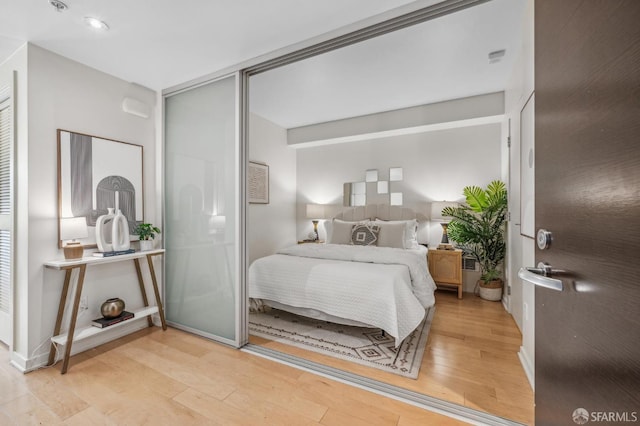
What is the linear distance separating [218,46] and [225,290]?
2.05m

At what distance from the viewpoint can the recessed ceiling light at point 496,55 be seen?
2754 millimetres

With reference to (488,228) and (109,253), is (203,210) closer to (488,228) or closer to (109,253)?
(109,253)

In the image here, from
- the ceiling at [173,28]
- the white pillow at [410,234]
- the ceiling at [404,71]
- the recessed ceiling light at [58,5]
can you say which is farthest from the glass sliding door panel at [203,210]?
the white pillow at [410,234]

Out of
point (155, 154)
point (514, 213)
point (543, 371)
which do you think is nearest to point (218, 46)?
point (155, 154)

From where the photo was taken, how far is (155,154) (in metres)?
3.08

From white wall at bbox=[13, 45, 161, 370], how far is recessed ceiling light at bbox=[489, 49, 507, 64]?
3632 mm

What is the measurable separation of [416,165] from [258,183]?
2518mm

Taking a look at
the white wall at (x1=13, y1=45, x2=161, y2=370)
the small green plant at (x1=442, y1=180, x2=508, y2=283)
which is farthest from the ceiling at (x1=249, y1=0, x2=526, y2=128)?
the white wall at (x1=13, y1=45, x2=161, y2=370)

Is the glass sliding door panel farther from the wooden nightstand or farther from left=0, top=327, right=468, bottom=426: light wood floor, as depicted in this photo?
the wooden nightstand

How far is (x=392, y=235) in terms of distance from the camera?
4.03 meters

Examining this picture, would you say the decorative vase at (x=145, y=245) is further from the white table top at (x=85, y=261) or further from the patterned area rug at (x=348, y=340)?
the patterned area rug at (x=348, y=340)

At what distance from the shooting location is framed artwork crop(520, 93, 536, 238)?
209 cm

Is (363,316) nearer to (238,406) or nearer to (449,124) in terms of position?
(238,406)

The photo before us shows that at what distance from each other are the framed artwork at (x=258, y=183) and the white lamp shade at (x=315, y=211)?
0.76m
